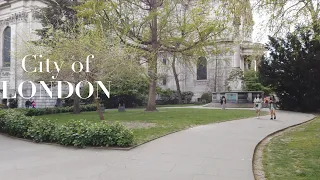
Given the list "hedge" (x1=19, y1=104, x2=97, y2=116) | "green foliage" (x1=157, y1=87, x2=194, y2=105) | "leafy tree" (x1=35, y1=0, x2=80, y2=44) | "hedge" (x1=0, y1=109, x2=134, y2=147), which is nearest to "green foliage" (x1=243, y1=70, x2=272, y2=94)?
"green foliage" (x1=157, y1=87, x2=194, y2=105)

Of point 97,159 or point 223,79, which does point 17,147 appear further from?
point 223,79

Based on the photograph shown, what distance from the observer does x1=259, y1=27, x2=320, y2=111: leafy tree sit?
81.9 feet

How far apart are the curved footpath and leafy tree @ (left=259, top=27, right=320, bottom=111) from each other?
17543 millimetres

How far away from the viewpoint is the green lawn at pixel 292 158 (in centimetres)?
625

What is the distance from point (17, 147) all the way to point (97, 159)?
11.8ft

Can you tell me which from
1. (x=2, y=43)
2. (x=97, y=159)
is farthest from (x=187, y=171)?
(x=2, y=43)

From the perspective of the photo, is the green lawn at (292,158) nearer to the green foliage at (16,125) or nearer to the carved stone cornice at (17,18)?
the green foliage at (16,125)

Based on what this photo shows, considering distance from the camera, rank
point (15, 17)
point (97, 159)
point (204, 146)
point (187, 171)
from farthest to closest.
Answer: point (15, 17) → point (204, 146) → point (97, 159) → point (187, 171)

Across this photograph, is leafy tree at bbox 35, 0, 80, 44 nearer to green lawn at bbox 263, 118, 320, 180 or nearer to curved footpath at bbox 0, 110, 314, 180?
curved footpath at bbox 0, 110, 314, 180

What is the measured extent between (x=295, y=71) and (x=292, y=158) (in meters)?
20.0

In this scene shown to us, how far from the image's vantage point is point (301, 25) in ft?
40.7

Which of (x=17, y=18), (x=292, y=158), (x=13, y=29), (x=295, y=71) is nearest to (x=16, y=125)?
(x=292, y=158)

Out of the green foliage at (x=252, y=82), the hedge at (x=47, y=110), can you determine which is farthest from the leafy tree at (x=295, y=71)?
the hedge at (x=47, y=110)

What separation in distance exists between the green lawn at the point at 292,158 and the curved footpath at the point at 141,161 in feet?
1.67
